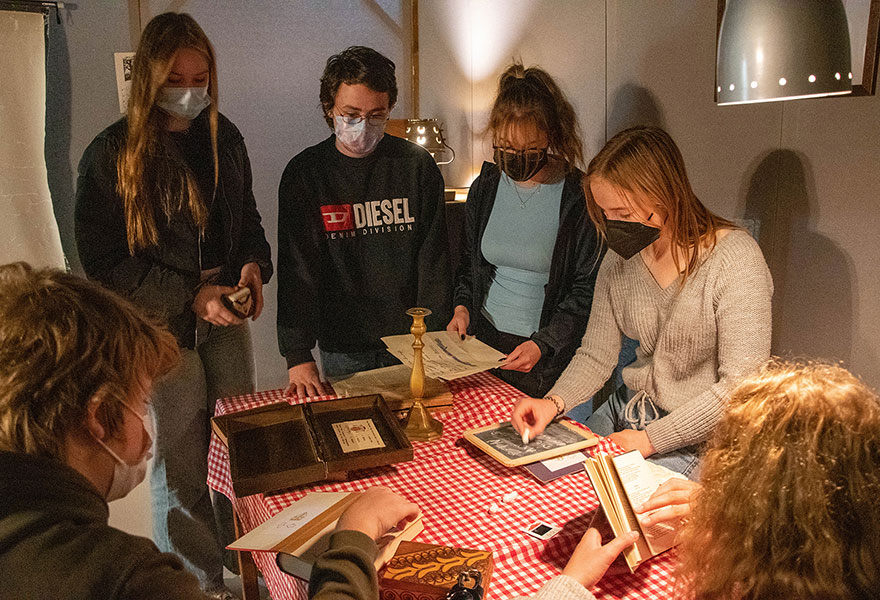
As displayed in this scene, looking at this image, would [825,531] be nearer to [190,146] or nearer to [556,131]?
[556,131]

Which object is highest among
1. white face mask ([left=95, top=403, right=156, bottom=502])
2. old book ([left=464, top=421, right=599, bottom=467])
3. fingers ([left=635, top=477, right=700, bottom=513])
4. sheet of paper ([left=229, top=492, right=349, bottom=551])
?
white face mask ([left=95, top=403, right=156, bottom=502])

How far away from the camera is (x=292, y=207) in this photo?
2578mm

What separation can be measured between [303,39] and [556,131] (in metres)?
1.33

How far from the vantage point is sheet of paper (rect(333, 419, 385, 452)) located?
1729mm

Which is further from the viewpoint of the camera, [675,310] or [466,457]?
[675,310]

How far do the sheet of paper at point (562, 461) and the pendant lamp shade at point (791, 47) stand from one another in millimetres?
867

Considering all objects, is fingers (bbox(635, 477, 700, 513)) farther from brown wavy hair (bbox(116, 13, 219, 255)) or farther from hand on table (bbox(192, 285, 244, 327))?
brown wavy hair (bbox(116, 13, 219, 255))

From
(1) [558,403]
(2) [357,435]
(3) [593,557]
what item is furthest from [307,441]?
(3) [593,557]

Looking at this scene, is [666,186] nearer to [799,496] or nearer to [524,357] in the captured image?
[524,357]

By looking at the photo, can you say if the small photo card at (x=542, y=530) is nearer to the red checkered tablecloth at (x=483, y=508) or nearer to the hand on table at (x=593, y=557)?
the red checkered tablecloth at (x=483, y=508)

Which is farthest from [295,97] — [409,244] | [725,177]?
[725,177]

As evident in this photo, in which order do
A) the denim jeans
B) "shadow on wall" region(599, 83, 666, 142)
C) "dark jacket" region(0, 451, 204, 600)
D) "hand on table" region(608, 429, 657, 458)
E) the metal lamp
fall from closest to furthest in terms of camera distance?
"dark jacket" region(0, 451, 204, 600), "hand on table" region(608, 429, 657, 458), the denim jeans, "shadow on wall" region(599, 83, 666, 142), the metal lamp

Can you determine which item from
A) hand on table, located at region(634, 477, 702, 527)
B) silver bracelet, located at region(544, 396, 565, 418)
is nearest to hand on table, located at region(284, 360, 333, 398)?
silver bracelet, located at region(544, 396, 565, 418)

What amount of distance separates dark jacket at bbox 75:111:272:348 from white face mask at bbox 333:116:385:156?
0.48 m
